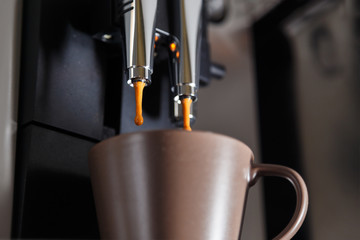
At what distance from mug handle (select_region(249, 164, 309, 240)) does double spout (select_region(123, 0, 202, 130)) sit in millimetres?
65

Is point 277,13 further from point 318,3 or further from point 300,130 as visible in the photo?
point 300,130

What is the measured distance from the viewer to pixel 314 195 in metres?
0.58

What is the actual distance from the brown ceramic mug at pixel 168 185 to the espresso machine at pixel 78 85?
0.05m

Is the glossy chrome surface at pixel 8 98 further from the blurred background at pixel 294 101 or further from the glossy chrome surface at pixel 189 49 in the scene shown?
the blurred background at pixel 294 101

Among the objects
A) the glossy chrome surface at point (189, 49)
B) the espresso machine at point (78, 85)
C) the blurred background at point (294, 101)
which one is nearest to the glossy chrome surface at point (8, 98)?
the espresso machine at point (78, 85)

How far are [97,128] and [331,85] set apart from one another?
1.11 ft

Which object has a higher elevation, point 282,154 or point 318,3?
point 318,3

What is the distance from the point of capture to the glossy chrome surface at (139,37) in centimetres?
34

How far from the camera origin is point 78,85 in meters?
0.37

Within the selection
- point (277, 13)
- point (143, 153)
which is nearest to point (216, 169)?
point (143, 153)

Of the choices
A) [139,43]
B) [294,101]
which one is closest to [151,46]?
[139,43]

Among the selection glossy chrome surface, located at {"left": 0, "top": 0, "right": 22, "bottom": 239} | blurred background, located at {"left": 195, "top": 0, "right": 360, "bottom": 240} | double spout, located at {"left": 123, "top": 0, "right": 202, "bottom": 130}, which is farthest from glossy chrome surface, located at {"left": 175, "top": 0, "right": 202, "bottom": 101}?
blurred background, located at {"left": 195, "top": 0, "right": 360, "bottom": 240}

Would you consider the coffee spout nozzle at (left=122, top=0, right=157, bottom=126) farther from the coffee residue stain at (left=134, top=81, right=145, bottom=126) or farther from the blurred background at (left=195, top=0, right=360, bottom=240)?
the blurred background at (left=195, top=0, right=360, bottom=240)

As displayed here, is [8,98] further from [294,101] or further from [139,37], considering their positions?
[294,101]
